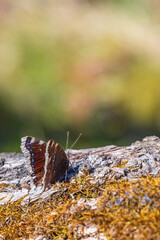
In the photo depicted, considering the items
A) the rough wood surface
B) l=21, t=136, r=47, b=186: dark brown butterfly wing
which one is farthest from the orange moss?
l=21, t=136, r=47, b=186: dark brown butterfly wing

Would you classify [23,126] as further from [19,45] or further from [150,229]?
[150,229]

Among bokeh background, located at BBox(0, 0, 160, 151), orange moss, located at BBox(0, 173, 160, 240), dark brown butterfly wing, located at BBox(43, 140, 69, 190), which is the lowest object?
orange moss, located at BBox(0, 173, 160, 240)

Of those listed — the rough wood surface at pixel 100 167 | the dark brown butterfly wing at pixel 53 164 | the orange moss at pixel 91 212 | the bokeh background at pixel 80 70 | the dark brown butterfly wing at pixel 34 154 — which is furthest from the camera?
the bokeh background at pixel 80 70

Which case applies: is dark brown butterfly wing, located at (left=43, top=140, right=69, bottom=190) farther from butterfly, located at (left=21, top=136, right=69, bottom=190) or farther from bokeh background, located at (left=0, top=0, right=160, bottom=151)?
bokeh background, located at (left=0, top=0, right=160, bottom=151)

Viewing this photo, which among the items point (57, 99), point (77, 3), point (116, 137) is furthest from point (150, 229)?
point (77, 3)

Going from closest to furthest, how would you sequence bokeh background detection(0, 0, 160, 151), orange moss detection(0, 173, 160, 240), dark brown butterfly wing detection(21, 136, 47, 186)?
1. orange moss detection(0, 173, 160, 240)
2. dark brown butterfly wing detection(21, 136, 47, 186)
3. bokeh background detection(0, 0, 160, 151)

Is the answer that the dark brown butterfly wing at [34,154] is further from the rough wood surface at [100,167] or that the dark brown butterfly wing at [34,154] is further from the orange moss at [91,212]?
the orange moss at [91,212]

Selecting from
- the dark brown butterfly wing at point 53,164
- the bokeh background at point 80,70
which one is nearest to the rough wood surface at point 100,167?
the dark brown butterfly wing at point 53,164

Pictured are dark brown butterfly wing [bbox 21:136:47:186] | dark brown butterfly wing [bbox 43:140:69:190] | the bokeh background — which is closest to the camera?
dark brown butterfly wing [bbox 43:140:69:190]
